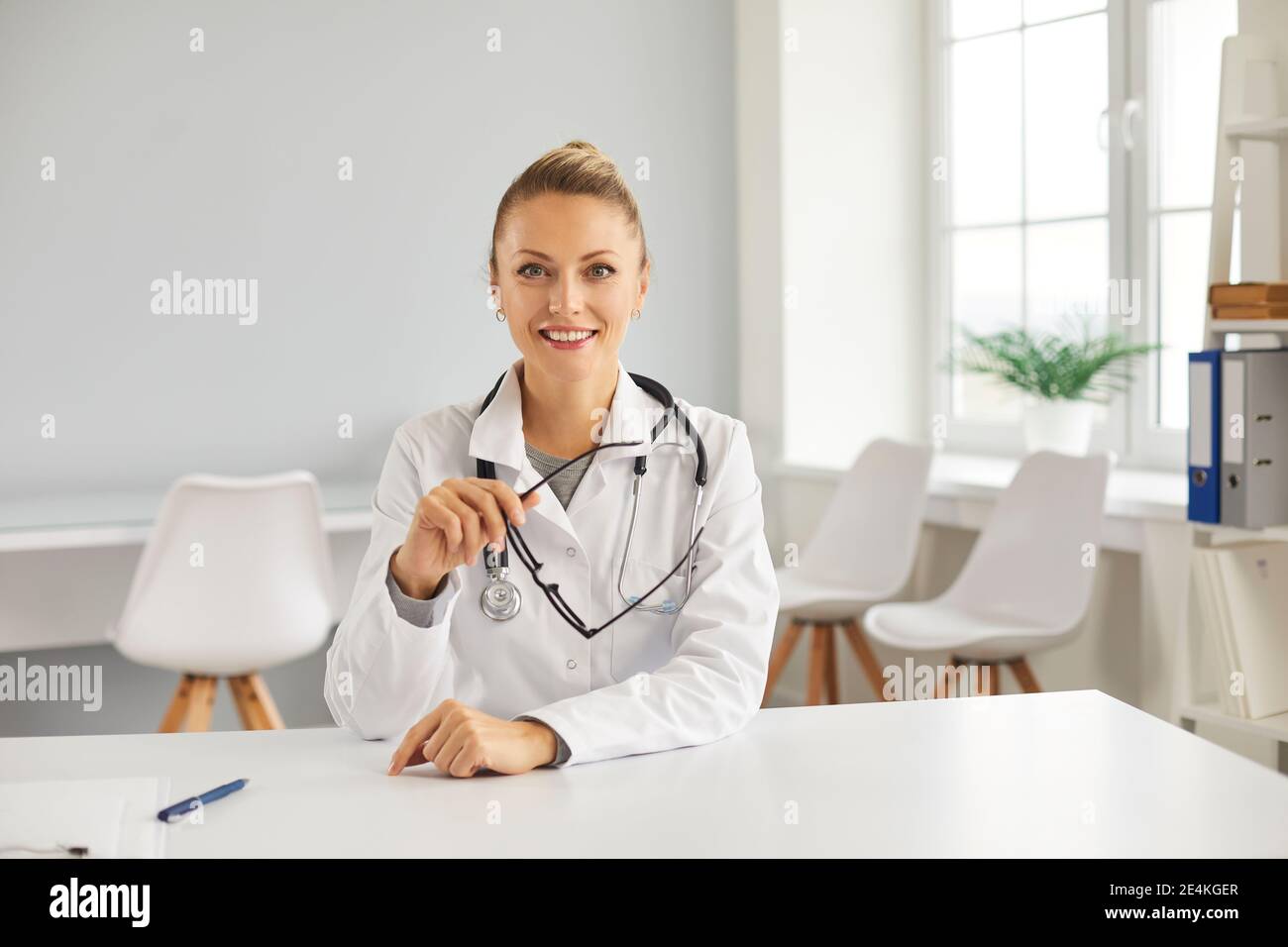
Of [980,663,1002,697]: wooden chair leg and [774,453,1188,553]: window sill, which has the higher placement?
[774,453,1188,553]: window sill

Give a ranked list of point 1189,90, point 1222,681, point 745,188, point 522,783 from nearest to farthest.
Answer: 1. point 522,783
2. point 1222,681
3. point 1189,90
4. point 745,188

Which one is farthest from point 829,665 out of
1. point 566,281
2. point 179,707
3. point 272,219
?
point 566,281

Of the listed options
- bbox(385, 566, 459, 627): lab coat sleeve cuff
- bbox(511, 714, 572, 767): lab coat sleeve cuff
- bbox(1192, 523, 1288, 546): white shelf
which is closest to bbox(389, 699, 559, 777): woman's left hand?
bbox(511, 714, 572, 767): lab coat sleeve cuff

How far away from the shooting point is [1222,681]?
263cm

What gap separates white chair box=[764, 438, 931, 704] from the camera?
3.59 metres

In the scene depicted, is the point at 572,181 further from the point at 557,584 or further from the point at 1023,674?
the point at 1023,674

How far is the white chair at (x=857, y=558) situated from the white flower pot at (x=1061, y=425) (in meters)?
0.31

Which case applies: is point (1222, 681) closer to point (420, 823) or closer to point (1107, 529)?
point (1107, 529)

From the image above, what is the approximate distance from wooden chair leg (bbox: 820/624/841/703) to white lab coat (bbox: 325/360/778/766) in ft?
6.51

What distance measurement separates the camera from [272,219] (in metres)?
3.86

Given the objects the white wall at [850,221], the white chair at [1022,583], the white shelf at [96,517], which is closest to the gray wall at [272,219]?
the white shelf at [96,517]

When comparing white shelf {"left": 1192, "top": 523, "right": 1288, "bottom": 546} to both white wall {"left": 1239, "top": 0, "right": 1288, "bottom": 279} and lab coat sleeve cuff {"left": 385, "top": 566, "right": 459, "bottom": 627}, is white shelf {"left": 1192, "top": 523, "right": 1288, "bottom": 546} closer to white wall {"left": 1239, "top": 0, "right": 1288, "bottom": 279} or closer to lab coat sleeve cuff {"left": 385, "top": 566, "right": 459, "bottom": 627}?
white wall {"left": 1239, "top": 0, "right": 1288, "bottom": 279}
